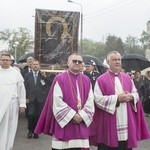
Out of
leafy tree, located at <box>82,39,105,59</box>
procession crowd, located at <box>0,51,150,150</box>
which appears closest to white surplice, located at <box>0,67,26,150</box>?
procession crowd, located at <box>0,51,150,150</box>

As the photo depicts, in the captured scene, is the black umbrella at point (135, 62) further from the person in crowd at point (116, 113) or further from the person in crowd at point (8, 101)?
the person in crowd at point (116, 113)

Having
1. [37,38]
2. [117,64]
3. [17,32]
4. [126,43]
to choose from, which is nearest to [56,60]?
[37,38]

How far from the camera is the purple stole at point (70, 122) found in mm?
6105

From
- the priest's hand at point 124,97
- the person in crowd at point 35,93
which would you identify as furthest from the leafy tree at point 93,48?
the priest's hand at point 124,97

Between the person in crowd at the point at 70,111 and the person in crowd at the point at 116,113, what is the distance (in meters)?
0.27

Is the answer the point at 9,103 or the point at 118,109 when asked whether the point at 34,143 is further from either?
the point at 118,109

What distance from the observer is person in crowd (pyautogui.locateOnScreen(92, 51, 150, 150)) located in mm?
6434

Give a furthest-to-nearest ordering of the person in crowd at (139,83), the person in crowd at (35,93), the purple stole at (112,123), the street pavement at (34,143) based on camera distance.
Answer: the person in crowd at (139,83)
the person in crowd at (35,93)
the street pavement at (34,143)
the purple stole at (112,123)

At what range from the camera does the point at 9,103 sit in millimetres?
7957

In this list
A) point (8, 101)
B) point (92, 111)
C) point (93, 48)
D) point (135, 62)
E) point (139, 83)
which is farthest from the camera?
point (93, 48)

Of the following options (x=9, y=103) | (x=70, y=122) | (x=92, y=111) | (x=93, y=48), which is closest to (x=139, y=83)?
(x=9, y=103)

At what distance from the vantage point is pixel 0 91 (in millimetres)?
7941

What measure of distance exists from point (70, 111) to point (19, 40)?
6873 centimetres

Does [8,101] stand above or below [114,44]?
above
